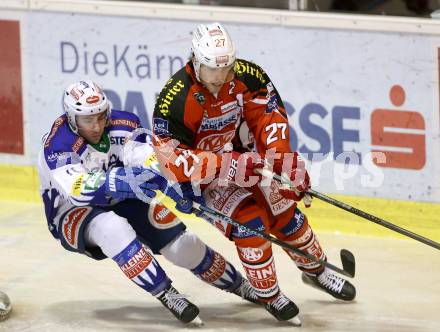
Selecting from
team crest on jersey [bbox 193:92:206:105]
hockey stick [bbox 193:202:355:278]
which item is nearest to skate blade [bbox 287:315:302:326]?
hockey stick [bbox 193:202:355:278]

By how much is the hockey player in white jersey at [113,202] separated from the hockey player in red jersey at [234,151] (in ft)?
0.65

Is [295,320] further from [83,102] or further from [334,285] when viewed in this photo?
[83,102]

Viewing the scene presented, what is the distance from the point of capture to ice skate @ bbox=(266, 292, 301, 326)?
541 cm

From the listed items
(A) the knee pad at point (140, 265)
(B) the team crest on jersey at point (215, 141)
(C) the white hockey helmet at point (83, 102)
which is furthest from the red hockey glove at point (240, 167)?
(C) the white hockey helmet at point (83, 102)

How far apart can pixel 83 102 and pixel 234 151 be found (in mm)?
756

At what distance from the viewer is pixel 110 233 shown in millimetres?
5270

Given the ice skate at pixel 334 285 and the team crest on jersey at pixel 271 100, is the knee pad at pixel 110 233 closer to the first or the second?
the team crest on jersey at pixel 271 100

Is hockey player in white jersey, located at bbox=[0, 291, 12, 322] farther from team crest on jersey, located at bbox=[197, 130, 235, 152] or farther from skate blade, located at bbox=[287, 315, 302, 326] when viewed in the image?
skate blade, located at bbox=[287, 315, 302, 326]

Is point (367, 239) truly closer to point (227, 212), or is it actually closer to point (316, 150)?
point (316, 150)

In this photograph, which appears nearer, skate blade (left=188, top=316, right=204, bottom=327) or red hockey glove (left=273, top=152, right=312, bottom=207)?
red hockey glove (left=273, top=152, right=312, bottom=207)

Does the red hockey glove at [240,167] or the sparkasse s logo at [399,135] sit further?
the sparkasse s logo at [399,135]

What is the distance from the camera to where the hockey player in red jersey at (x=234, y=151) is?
207 inches

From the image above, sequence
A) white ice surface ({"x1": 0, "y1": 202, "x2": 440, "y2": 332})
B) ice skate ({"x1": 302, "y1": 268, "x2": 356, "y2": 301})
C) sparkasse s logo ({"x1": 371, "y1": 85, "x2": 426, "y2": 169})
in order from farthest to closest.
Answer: sparkasse s logo ({"x1": 371, "y1": 85, "x2": 426, "y2": 169}) < ice skate ({"x1": 302, "y1": 268, "x2": 356, "y2": 301}) < white ice surface ({"x1": 0, "y1": 202, "x2": 440, "y2": 332})

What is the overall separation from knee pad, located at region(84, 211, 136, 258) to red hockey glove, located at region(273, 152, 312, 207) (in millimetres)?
710
